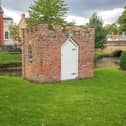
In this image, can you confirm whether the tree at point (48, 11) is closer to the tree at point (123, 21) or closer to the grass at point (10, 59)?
the grass at point (10, 59)

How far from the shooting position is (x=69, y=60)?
2064cm

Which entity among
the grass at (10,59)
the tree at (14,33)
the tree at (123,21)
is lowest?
the grass at (10,59)

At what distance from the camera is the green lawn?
1077 centimetres

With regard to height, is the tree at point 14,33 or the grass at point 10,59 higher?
the tree at point 14,33

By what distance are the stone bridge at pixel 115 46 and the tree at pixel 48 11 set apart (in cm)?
2269

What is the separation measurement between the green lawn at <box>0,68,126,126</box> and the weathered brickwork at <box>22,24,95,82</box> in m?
1.03

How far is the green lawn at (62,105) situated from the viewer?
10773 mm

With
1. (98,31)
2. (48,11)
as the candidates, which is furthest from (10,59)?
(98,31)

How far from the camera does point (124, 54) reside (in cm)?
3070

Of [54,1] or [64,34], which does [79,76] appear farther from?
[54,1]

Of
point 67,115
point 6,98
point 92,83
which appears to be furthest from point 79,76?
point 67,115

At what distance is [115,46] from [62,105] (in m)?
52.8

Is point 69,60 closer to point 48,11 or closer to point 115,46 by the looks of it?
point 48,11

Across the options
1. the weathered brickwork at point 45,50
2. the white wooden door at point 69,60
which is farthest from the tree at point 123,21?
the white wooden door at point 69,60
